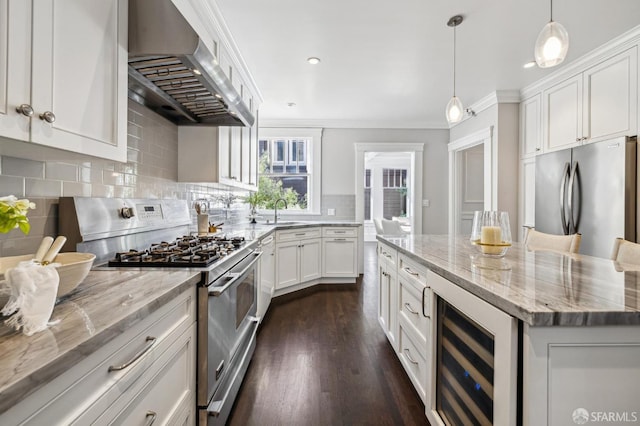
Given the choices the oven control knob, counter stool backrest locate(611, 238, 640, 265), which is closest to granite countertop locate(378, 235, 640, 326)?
counter stool backrest locate(611, 238, 640, 265)

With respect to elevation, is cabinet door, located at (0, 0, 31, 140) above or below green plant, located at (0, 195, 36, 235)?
above

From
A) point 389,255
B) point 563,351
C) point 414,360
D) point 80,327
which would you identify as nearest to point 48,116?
point 80,327

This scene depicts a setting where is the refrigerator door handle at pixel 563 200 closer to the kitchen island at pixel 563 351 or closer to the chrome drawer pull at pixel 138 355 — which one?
the kitchen island at pixel 563 351

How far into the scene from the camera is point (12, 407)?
0.50 metres

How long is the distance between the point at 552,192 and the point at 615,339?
3.10m

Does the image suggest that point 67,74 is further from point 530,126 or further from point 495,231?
point 530,126

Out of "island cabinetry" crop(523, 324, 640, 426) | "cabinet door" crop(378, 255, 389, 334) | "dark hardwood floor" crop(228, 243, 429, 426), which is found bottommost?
"dark hardwood floor" crop(228, 243, 429, 426)

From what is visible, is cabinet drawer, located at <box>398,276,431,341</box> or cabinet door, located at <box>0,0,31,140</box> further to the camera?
cabinet drawer, located at <box>398,276,431,341</box>

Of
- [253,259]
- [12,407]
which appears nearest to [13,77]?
[12,407]

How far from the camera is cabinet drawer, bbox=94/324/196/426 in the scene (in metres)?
0.82

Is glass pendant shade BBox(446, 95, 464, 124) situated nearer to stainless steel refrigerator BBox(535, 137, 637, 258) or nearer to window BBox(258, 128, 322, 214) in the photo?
stainless steel refrigerator BBox(535, 137, 637, 258)

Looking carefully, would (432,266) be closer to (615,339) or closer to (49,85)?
(615,339)

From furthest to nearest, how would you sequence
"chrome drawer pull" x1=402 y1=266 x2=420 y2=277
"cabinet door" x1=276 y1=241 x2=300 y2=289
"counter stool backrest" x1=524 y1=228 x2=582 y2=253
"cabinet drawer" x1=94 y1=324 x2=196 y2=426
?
"cabinet door" x1=276 y1=241 x2=300 y2=289, "counter stool backrest" x1=524 y1=228 x2=582 y2=253, "chrome drawer pull" x1=402 y1=266 x2=420 y2=277, "cabinet drawer" x1=94 y1=324 x2=196 y2=426

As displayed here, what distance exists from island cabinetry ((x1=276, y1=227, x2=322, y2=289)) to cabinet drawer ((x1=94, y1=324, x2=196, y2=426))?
7.91ft
